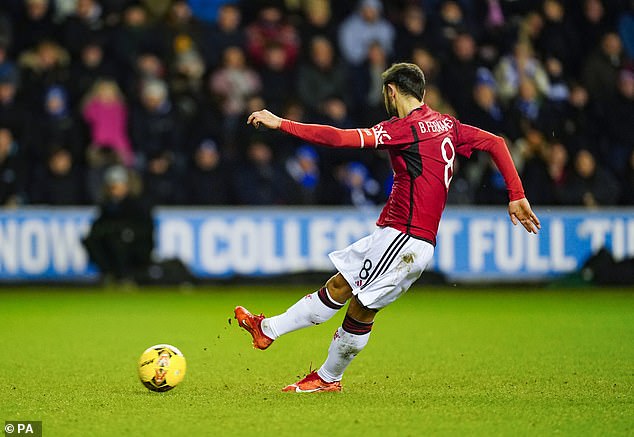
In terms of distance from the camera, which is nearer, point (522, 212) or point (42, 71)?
point (522, 212)

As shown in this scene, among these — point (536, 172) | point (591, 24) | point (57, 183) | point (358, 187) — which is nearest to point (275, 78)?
point (358, 187)

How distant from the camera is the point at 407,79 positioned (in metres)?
7.56

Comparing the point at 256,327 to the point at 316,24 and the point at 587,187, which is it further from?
the point at 316,24

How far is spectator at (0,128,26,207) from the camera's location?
16.8 meters

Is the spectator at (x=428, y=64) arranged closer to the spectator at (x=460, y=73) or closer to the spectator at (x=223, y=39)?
the spectator at (x=460, y=73)

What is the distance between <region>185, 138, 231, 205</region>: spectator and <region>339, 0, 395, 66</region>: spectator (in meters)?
2.72

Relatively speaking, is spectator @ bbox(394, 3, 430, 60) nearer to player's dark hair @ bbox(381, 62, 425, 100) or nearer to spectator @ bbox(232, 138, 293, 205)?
spectator @ bbox(232, 138, 293, 205)

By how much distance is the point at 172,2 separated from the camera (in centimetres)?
1855

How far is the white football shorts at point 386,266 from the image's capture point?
7527 millimetres

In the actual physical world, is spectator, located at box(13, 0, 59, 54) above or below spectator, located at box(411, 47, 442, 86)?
above

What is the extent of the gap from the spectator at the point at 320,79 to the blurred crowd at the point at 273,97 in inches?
0.8

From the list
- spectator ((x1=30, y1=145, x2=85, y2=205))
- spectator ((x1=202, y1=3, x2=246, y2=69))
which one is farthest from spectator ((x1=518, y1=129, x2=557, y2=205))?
spectator ((x1=30, y1=145, x2=85, y2=205))

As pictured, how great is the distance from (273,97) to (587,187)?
4.66 meters

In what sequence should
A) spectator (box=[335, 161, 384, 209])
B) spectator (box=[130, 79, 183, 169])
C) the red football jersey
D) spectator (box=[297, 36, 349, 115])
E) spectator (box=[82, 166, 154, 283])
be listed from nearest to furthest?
the red football jersey
spectator (box=[82, 166, 154, 283])
spectator (box=[335, 161, 384, 209])
spectator (box=[130, 79, 183, 169])
spectator (box=[297, 36, 349, 115])
